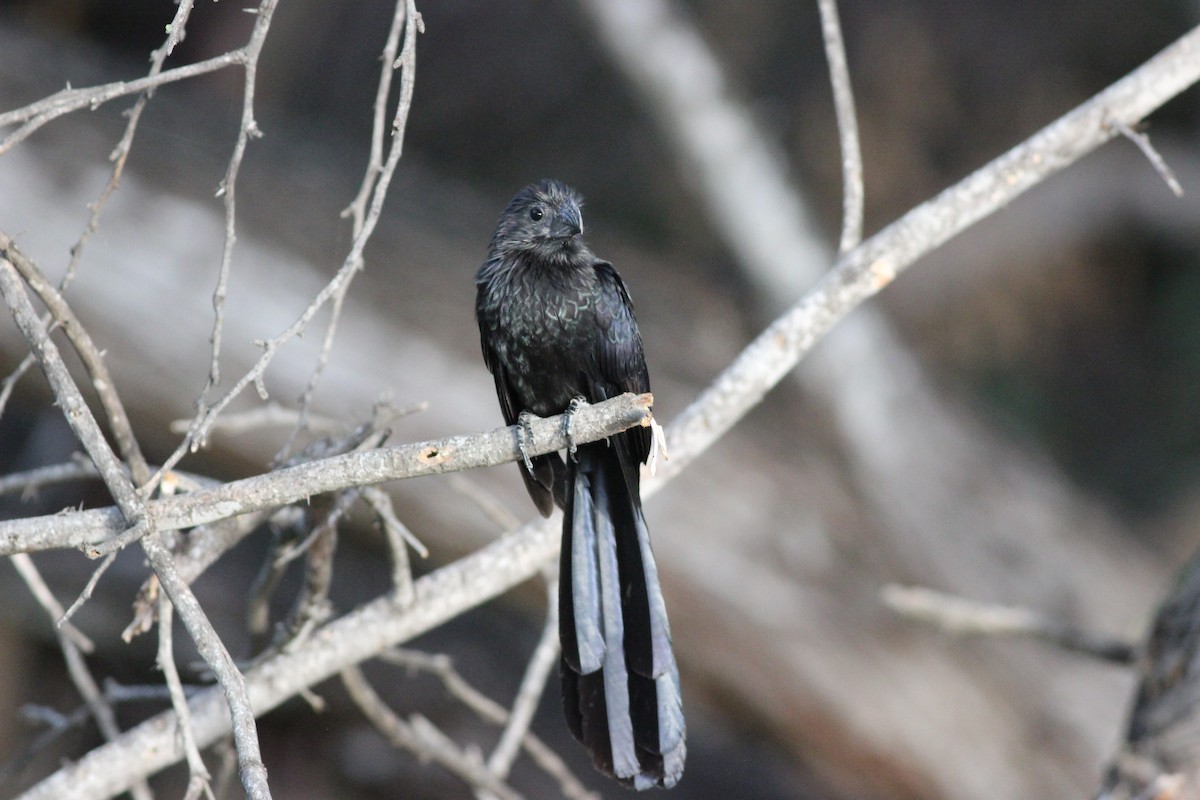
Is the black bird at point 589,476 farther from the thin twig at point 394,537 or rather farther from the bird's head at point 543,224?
the thin twig at point 394,537

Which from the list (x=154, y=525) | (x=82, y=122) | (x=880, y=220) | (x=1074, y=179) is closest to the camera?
(x=154, y=525)

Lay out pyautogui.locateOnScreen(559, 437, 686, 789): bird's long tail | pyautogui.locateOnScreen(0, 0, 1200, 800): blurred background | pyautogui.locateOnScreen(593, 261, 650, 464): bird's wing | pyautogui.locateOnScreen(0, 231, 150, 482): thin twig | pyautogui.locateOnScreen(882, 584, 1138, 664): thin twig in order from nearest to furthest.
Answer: pyautogui.locateOnScreen(0, 231, 150, 482): thin twig
pyautogui.locateOnScreen(559, 437, 686, 789): bird's long tail
pyautogui.locateOnScreen(593, 261, 650, 464): bird's wing
pyautogui.locateOnScreen(882, 584, 1138, 664): thin twig
pyautogui.locateOnScreen(0, 0, 1200, 800): blurred background

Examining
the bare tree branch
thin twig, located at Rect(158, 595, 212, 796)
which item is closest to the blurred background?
thin twig, located at Rect(158, 595, 212, 796)

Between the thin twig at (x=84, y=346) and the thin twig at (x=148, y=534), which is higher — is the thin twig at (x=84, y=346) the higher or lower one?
the higher one

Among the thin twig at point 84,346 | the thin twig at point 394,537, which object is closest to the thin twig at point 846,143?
the thin twig at point 394,537

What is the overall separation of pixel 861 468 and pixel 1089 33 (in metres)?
2.98

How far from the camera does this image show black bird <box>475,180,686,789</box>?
1915 millimetres

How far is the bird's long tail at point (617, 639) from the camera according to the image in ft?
6.22

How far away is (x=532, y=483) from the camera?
7.47 ft

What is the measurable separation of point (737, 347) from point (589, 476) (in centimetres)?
267

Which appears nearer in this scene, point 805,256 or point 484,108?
point 805,256

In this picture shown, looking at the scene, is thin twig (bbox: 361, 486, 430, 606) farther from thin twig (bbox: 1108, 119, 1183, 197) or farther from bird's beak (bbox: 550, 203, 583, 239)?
thin twig (bbox: 1108, 119, 1183, 197)

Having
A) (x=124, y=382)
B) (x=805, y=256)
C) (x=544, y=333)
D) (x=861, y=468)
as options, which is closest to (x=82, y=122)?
(x=124, y=382)

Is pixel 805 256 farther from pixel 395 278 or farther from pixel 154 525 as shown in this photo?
pixel 154 525
